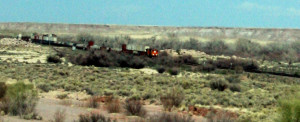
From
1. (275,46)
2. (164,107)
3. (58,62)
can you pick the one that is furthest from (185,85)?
(275,46)

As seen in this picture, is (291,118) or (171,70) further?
(171,70)

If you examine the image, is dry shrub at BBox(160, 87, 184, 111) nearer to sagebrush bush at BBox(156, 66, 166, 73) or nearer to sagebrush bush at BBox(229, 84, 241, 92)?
sagebrush bush at BBox(229, 84, 241, 92)

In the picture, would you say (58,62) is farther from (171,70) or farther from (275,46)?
(275,46)

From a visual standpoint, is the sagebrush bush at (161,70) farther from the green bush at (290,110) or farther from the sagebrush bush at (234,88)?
the green bush at (290,110)

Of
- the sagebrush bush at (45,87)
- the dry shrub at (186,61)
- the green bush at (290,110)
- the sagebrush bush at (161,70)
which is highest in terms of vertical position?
the green bush at (290,110)

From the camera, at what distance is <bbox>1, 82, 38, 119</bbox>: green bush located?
681 inches

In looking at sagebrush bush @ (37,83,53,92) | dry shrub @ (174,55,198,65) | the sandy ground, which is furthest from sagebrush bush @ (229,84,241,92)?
dry shrub @ (174,55,198,65)

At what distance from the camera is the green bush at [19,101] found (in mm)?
17297

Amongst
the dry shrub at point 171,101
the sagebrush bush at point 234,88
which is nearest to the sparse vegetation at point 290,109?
the dry shrub at point 171,101

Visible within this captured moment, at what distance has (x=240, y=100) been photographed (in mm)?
28953

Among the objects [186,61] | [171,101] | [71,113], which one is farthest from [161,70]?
[71,113]

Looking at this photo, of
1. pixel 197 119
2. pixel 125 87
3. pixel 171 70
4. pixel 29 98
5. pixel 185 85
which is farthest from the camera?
pixel 171 70

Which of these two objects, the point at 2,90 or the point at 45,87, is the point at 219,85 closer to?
the point at 45,87

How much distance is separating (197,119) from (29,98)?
642cm
